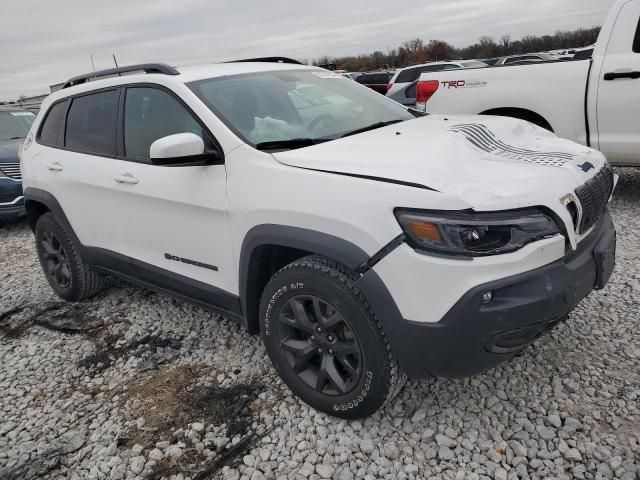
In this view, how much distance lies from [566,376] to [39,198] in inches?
153

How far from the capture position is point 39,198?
4129mm

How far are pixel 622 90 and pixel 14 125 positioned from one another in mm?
8497

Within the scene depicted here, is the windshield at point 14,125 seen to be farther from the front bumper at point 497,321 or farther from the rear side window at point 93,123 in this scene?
the front bumper at point 497,321

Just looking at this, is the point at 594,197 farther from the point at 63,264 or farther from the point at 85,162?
the point at 63,264

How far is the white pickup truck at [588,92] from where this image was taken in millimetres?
4957

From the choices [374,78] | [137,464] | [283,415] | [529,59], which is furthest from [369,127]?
[374,78]

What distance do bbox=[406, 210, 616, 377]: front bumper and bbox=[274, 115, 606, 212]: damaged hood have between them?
0.93ft

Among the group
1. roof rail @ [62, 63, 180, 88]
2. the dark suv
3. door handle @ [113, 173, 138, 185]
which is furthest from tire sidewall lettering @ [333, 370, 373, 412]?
the dark suv

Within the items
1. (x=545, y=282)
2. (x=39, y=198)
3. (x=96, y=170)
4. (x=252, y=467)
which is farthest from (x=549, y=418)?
(x=39, y=198)

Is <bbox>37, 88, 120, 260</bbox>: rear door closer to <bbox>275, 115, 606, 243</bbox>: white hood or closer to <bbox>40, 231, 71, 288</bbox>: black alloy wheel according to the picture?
<bbox>40, 231, 71, 288</bbox>: black alloy wheel

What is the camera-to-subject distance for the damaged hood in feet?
6.77

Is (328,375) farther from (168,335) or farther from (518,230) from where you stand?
(168,335)

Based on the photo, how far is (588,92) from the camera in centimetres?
512

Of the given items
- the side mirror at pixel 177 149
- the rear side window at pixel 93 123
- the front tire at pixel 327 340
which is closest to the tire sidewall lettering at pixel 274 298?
the front tire at pixel 327 340
